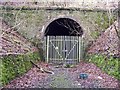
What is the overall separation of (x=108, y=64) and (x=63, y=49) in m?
6.08

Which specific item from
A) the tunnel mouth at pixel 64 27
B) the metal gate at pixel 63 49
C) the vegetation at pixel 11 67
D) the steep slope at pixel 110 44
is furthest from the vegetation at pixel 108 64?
the tunnel mouth at pixel 64 27

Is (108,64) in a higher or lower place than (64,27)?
lower

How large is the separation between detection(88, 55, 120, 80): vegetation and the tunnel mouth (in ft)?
14.2

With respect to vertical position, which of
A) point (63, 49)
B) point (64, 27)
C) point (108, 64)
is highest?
point (64, 27)

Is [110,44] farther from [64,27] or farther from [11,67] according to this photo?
[64,27]

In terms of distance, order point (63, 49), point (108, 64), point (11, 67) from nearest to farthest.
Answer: point (11, 67)
point (108, 64)
point (63, 49)

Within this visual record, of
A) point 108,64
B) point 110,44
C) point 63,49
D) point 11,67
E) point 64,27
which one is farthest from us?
point 64,27

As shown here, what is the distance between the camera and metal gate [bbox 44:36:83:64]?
15602mm

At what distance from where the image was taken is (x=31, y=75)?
9812 mm

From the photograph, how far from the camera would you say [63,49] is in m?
A: 16.1

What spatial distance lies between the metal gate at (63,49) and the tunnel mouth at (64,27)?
0.60 m

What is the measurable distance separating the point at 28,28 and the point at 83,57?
3.41 metres

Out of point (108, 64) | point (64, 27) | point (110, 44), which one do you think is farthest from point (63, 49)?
point (108, 64)

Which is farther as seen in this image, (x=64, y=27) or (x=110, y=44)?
(x=64, y=27)
